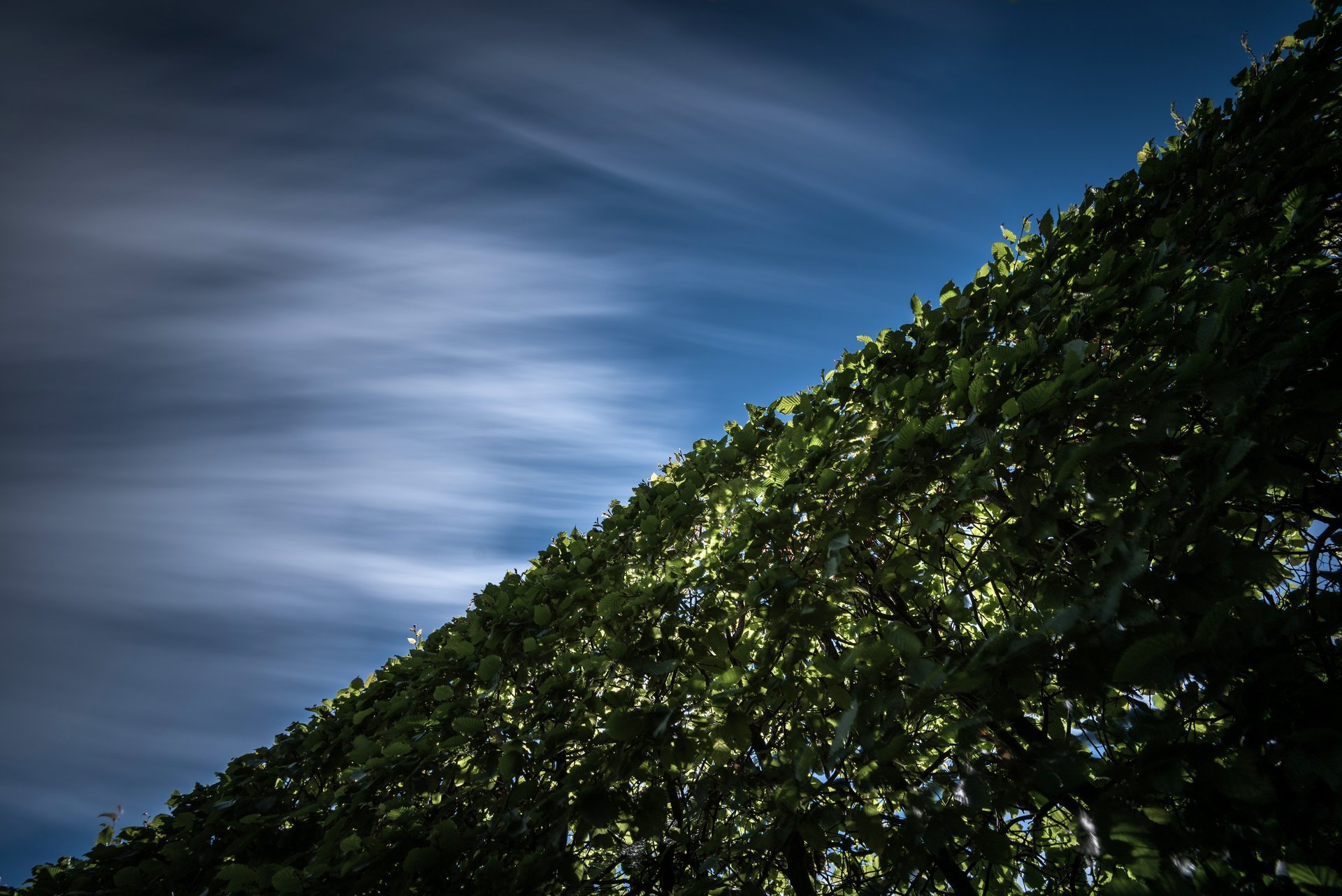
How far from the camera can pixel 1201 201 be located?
237cm

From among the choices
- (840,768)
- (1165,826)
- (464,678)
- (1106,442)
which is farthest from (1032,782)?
(464,678)

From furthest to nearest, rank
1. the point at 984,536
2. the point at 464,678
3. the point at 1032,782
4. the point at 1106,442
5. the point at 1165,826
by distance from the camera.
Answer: the point at 464,678 → the point at 984,536 → the point at 1106,442 → the point at 1032,782 → the point at 1165,826

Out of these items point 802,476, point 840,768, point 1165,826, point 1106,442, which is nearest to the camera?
point 1165,826

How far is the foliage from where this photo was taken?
1.21 meters

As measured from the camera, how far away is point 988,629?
2607mm

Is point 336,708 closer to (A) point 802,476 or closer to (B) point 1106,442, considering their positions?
(A) point 802,476

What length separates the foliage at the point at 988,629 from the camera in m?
1.21

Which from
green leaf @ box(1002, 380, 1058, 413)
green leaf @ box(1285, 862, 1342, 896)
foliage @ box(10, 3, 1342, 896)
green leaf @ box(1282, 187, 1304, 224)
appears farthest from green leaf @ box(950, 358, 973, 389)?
green leaf @ box(1285, 862, 1342, 896)

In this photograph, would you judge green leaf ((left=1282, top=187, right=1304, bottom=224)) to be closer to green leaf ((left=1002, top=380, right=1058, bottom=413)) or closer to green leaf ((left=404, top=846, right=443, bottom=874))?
green leaf ((left=1002, top=380, right=1058, bottom=413))

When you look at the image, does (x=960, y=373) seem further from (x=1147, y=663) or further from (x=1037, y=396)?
(x=1147, y=663)

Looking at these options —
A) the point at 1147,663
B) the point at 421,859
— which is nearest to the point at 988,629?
the point at 1147,663

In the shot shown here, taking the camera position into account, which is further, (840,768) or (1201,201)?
(1201,201)

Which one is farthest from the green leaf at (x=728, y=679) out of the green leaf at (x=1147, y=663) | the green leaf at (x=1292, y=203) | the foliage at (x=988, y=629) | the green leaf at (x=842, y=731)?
the green leaf at (x=1292, y=203)

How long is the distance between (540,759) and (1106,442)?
7.30 ft
